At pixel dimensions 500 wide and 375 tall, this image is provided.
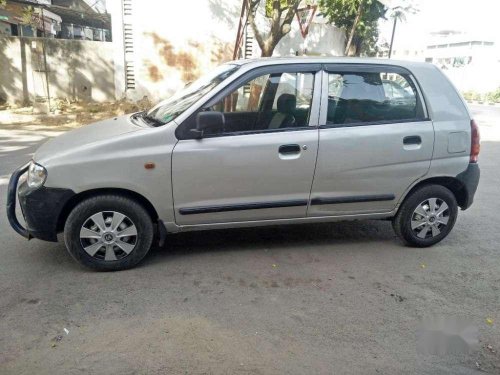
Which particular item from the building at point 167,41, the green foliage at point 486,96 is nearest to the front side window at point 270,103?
the building at point 167,41

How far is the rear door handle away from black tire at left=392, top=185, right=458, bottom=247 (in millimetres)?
471

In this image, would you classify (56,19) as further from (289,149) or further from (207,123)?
(289,149)

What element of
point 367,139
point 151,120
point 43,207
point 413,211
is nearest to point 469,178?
point 413,211

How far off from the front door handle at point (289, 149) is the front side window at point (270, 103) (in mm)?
192

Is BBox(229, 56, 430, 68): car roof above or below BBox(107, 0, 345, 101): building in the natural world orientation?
below

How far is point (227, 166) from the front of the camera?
11.6 ft

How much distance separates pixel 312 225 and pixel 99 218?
2.36m

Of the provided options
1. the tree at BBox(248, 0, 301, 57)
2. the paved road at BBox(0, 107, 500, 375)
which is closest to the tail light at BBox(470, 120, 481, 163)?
the paved road at BBox(0, 107, 500, 375)

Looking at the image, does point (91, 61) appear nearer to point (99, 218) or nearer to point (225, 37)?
point (225, 37)

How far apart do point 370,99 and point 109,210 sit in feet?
8.13

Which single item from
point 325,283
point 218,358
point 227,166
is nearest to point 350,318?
point 325,283

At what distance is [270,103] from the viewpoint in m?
3.84

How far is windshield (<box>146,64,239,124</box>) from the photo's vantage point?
370 cm

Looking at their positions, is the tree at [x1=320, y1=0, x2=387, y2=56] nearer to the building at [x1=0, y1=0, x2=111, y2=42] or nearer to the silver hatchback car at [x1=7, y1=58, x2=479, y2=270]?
the building at [x1=0, y1=0, x2=111, y2=42]
